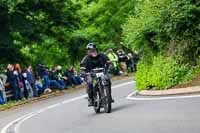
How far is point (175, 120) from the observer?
12734 millimetres

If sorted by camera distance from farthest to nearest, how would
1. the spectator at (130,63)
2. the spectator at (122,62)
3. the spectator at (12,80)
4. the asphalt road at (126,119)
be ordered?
the spectator at (130,63) → the spectator at (122,62) → the spectator at (12,80) → the asphalt road at (126,119)

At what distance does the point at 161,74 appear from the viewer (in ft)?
63.3

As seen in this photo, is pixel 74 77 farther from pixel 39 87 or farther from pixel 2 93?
pixel 2 93

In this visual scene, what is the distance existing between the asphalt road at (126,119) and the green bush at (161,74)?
1.09 m

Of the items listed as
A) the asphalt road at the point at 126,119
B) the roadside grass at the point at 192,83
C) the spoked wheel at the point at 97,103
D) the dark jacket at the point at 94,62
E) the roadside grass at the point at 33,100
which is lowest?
the roadside grass at the point at 33,100

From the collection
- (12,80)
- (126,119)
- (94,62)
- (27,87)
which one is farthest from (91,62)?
(27,87)

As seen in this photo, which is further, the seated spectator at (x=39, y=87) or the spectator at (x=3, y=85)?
the seated spectator at (x=39, y=87)

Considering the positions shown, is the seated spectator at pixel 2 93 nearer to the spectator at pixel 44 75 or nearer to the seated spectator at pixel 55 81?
the spectator at pixel 44 75

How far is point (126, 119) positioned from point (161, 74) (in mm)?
5303

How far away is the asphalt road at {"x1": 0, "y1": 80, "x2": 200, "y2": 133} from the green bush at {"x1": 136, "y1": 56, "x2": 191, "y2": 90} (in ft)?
3.56

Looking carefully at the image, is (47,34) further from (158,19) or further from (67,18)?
(158,19)

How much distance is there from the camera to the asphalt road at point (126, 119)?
12311 millimetres

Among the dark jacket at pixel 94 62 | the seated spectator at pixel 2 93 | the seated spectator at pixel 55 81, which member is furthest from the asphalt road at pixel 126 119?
the seated spectator at pixel 55 81

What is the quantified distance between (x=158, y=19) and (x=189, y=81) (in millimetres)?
2769
